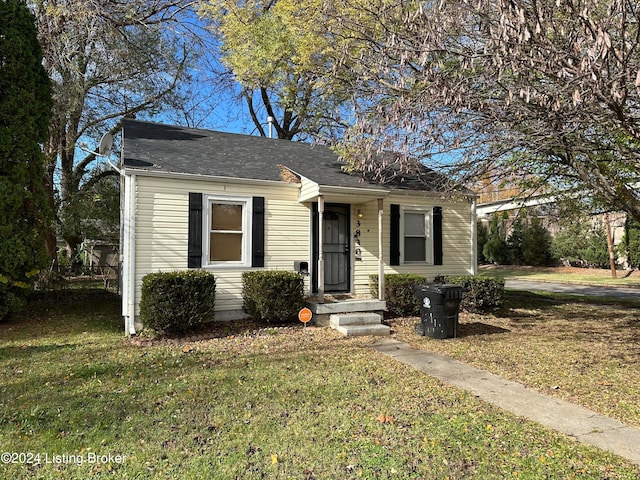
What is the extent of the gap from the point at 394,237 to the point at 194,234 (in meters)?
4.61

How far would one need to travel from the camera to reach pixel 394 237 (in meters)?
9.85

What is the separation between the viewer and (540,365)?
562 cm

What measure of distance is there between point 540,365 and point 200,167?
6.86 m

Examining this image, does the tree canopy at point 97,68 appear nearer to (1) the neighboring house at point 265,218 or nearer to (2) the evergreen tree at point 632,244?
(1) the neighboring house at point 265,218

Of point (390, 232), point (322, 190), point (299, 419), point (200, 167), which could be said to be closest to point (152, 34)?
point (200, 167)

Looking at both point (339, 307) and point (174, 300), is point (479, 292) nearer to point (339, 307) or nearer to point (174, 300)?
point (339, 307)

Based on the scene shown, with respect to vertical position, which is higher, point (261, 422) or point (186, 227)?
point (186, 227)

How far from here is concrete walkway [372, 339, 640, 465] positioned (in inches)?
135

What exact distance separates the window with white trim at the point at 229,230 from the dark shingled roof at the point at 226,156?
1.90 feet

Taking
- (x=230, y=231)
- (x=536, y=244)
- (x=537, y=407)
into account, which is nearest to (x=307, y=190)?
(x=230, y=231)

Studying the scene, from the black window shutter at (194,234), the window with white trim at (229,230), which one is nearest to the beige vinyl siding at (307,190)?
the window with white trim at (229,230)

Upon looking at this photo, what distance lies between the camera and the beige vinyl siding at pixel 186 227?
7.70 metres

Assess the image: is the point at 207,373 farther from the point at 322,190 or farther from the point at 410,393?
the point at 322,190

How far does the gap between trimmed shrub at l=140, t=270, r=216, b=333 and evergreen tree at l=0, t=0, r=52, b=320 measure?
10.4 ft
